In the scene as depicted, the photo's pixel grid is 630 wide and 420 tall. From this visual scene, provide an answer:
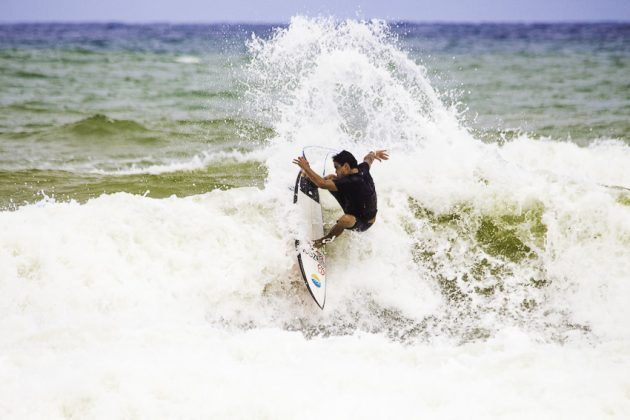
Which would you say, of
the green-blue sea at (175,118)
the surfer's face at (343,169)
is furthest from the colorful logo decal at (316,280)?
the green-blue sea at (175,118)

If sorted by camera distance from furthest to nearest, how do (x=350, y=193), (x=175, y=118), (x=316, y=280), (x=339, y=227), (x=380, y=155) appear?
(x=175, y=118) < (x=380, y=155) < (x=339, y=227) < (x=350, y=193) < (x=316, y=280)

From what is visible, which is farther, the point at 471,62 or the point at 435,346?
the point at 471,62

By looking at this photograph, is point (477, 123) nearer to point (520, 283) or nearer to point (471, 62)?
point (520, 283)

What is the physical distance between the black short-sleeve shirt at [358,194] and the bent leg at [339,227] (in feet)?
0.28

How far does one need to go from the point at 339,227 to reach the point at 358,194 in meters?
0.47

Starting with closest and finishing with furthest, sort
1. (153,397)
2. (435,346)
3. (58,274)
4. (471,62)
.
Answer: (153,397)
(435,346)
(58,274)
(471,62)

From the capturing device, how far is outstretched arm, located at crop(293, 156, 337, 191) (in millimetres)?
6863

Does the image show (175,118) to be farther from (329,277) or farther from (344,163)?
(329,277)

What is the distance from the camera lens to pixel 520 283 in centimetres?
773

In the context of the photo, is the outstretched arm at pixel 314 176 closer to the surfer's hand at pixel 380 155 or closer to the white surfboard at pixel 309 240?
the white surfboard at pixel 309 240

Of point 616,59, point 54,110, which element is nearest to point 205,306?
point 54,110

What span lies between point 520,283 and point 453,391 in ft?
9.57

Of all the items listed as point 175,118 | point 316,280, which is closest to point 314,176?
point 316,280

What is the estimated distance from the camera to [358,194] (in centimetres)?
732
